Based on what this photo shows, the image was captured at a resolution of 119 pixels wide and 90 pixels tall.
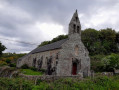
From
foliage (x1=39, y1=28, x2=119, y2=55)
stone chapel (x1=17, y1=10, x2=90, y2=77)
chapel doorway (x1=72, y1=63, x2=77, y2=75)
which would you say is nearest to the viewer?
stone chapel (x1=17, y1=10, x2=90, y2=77)

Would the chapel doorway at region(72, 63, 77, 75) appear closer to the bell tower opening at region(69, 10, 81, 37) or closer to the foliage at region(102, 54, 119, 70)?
the bell tower opening at region(69, 10, 81, 37)

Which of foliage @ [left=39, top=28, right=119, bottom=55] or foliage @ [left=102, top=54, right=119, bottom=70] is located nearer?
foliage @ [left=102, top=54, right=119, bottom=70]

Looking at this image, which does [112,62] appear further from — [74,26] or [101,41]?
[101,41]

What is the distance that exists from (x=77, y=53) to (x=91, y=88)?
1487cm

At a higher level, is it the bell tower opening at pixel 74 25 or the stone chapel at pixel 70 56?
the bell tower opening at pixel 74 25

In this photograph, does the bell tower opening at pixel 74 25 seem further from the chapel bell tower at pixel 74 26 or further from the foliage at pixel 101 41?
the foliage at pixel 101 41

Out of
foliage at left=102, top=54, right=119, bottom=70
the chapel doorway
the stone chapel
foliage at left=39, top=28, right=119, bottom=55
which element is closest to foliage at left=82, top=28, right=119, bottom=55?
foliage at left=39, top=28, right=119, bottom=55

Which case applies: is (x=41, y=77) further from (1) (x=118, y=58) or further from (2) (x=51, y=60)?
(1) (x=118, y=58)

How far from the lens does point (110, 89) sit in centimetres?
823

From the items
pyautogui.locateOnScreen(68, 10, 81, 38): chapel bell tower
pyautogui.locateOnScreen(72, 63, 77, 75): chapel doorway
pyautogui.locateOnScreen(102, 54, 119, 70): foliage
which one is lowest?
pyautogui.locateOnScreen(72, 63, 77, 75): chapel doorway

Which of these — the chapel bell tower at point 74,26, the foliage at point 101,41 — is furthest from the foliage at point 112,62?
the foliage at point 101,41

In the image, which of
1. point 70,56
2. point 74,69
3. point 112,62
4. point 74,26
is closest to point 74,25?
point 74,26

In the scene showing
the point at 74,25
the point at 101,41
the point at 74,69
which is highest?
the point at 101,41

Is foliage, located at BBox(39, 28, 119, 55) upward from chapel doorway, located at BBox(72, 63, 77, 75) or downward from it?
upward
